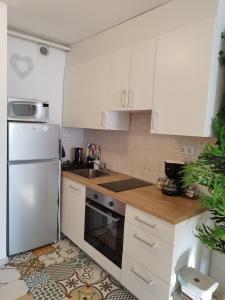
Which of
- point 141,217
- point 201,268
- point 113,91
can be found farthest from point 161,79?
point 201,268

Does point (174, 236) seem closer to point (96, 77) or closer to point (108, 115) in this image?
point (108, 115)

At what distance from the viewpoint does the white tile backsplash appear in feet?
6.45

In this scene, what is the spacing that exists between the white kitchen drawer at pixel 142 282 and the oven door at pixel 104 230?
105mm

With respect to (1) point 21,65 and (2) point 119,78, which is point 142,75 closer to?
(2) point 119,78

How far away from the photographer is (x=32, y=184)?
7.09ft

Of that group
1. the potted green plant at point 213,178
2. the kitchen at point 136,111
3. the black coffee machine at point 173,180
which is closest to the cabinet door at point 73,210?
the kitchen at point 136,111

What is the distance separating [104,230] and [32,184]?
33.5 inches

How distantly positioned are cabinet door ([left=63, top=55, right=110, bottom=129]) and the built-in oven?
0.78 m

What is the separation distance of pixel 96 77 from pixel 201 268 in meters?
1.99

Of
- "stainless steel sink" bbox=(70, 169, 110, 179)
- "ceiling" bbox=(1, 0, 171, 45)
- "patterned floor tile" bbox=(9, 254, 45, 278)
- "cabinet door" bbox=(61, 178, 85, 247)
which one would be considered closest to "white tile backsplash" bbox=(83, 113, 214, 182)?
"stainless steel sink" bbox=(70, 169, 110, 179)

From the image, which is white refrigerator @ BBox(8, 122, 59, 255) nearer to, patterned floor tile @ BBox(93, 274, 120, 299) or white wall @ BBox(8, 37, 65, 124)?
white wall @ BBox(8, 37, 65, 124)

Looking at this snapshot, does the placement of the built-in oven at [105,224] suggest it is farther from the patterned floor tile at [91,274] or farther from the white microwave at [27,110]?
the white microwave at [27,110]

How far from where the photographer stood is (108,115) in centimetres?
218

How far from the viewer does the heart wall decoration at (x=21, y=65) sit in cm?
238
